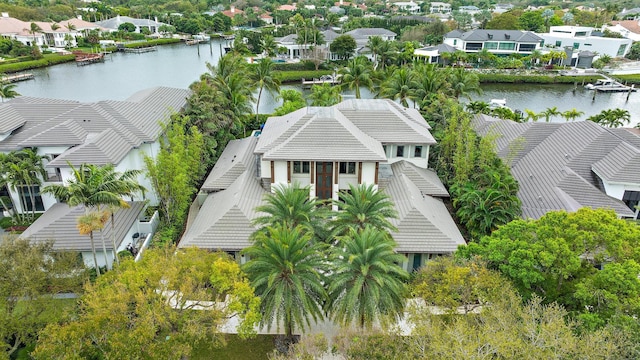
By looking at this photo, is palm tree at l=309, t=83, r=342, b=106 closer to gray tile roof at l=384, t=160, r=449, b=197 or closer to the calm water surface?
the calm water surface

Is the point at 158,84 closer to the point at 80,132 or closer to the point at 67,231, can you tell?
the point at 80,132

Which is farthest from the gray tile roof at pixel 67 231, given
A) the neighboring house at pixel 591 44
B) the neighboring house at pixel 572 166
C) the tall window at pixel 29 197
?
the neighboring house at pixel 591 44

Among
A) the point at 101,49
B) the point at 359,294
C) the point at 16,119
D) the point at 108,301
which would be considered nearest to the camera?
the point at 108,301

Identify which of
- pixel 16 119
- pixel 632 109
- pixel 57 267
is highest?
pixel 16 119

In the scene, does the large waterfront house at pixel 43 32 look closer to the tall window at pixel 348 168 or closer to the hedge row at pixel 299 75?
the hedge row at pixel 299 75

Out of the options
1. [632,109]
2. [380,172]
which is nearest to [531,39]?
[632,109]

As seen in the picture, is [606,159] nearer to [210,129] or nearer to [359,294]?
[359,294]

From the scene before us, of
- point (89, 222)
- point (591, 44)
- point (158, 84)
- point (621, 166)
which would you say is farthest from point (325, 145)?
point (591, 44)
